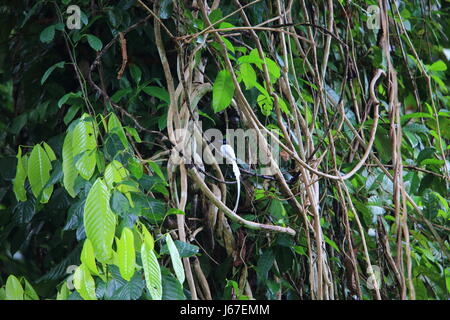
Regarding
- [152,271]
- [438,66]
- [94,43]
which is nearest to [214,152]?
[94,43]

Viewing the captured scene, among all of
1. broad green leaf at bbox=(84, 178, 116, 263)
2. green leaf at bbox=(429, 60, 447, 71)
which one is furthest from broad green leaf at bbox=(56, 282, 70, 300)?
green leaf at bbox=(429, 60, 447, 71)

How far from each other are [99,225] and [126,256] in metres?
0.06

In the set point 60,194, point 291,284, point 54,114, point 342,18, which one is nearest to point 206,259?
point 291,284

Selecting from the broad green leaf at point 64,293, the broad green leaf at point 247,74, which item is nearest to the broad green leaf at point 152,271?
the broad green leaf at point 64,293

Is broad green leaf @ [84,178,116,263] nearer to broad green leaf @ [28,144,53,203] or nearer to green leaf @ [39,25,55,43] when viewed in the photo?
broad green leaf @ [28,144,53,203]

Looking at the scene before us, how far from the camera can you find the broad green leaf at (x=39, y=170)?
98 cm

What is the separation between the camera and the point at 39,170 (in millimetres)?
987

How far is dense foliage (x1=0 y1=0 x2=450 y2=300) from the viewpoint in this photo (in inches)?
37.2

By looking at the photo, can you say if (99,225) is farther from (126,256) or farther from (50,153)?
(50,153)

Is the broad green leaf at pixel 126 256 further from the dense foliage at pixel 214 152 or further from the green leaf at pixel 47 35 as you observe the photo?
the green leaf at pixel 47 35

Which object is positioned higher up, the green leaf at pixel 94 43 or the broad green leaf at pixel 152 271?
the green leaf at pixel 94 43

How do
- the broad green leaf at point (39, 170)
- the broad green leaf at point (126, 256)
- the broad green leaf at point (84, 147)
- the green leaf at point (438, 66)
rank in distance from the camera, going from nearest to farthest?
1. the broad green leaf at point (126, 256)
2. the broad green leaf at point (84, 147)
3. the broad green leaf at point (39, 170)
4. the green leaf at point (438, 66)

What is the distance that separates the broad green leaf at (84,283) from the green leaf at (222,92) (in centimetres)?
37
